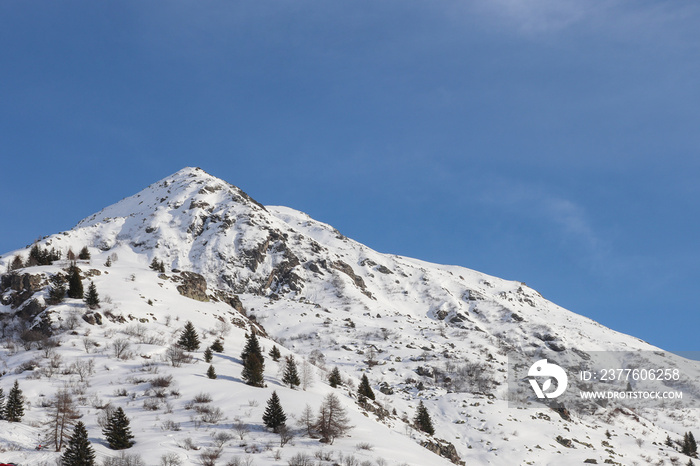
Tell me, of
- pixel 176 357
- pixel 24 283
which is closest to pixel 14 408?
pixel 176 357

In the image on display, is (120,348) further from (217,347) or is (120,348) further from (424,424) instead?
(424,424)

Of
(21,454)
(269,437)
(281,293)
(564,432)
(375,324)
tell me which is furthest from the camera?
(281,293)

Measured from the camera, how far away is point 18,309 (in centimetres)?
6838

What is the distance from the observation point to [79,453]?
3259 centimetres

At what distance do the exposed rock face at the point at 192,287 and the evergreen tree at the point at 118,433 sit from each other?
175 feet

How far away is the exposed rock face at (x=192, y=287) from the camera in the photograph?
303 feet

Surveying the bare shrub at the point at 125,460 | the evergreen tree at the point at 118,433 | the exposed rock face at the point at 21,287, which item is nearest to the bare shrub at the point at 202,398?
the evergreen tree at the point at 118,433

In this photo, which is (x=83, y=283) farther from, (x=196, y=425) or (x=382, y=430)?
(x=382, y=430)

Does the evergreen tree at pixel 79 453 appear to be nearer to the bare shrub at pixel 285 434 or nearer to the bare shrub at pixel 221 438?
the bare shrub at pixel 221 438

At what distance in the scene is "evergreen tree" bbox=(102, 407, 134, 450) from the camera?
37344 mm

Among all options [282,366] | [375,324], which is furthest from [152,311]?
[375,324]

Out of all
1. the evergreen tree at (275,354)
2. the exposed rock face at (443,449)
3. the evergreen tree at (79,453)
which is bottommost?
the exposed rock face at (443,449)

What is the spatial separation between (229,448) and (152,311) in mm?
40695

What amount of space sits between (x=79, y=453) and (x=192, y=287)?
63.7m
